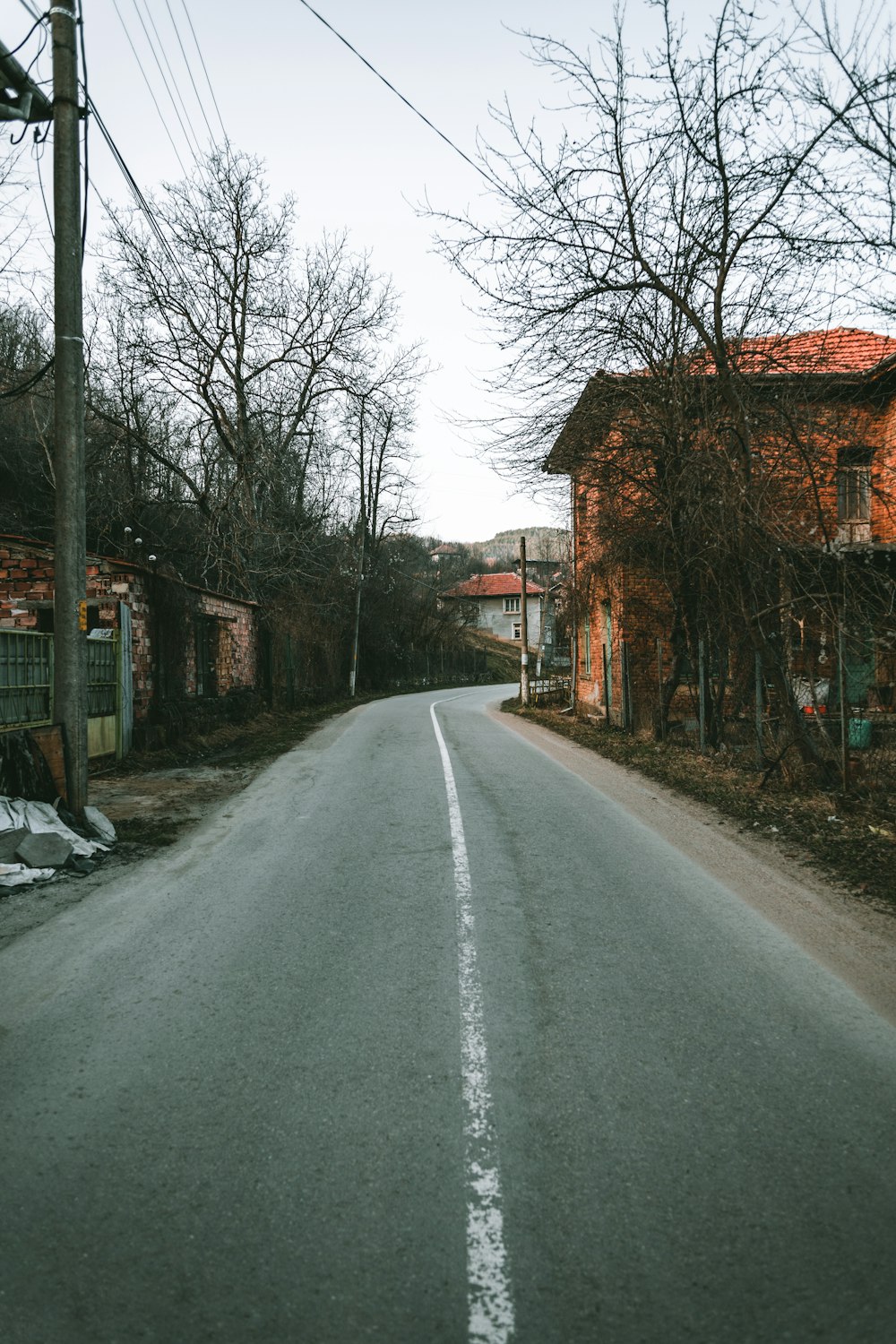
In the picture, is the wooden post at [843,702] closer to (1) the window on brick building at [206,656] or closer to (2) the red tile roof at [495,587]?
(1) the window on brick building at [206,656]

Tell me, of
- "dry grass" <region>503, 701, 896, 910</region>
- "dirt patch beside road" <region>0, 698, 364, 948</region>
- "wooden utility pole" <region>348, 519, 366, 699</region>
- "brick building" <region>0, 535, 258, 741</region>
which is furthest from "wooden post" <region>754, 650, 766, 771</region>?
"wooden utility pole" <region>348, 519, 366, 699</region>

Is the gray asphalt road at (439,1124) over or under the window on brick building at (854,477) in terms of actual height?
under

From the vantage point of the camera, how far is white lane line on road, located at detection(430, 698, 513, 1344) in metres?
2.14

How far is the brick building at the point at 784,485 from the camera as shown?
30.3 feet

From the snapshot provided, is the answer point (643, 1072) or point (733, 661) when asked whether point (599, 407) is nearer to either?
point (733, 661)

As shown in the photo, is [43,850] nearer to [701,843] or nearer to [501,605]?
[701,843]

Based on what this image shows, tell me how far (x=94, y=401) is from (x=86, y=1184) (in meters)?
24.1

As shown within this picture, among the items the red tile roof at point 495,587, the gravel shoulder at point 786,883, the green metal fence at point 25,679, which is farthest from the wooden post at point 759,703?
the red tile roof at point 495,587

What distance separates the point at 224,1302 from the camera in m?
2.17

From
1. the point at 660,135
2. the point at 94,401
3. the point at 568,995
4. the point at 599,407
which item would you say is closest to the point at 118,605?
the point at 599,407

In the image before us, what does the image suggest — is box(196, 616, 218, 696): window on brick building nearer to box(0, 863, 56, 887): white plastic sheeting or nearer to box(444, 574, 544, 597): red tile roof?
box(0, 863, 56, 887): white plastic sheeting

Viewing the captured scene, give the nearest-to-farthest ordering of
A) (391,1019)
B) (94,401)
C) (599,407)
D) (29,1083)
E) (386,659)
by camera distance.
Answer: (29,1083) → (391,1019) → (599,407) → (94,401) → (386,659)

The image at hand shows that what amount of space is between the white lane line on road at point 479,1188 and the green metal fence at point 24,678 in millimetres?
6567

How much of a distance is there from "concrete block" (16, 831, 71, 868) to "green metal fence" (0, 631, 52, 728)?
2509 millimetres
